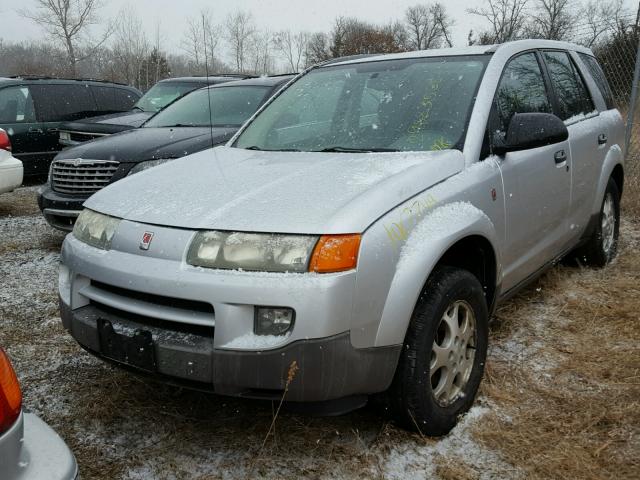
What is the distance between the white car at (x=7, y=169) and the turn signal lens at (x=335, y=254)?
5720 millimetres

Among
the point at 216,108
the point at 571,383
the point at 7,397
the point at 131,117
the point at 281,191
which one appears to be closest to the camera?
the point at 7,397

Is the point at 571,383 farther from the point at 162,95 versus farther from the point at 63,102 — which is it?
the point at 63,102

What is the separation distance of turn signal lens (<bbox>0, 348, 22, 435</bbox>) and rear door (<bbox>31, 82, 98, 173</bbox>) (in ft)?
25.2

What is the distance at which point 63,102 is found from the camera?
884cm

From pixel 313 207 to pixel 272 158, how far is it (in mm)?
866

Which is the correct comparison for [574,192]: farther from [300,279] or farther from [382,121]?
[300,279]

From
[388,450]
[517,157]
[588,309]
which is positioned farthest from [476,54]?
[388,450]

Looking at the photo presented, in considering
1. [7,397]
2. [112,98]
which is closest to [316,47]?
[112,98]

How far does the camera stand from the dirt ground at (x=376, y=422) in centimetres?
229

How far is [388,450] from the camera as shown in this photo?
2.37m

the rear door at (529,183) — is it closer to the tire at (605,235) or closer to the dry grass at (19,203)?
the tire at (605,235)

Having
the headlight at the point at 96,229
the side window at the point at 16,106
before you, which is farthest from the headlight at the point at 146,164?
the side window at the point at 16,106

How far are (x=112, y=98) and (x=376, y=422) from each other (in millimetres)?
8627

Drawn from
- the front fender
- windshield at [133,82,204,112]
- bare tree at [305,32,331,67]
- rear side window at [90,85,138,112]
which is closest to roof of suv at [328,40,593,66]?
the front fender
